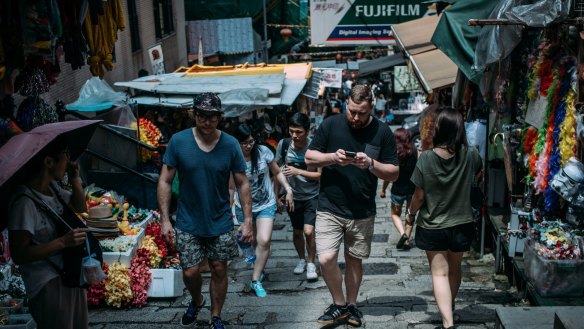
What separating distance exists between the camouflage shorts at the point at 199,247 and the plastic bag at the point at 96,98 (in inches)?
220

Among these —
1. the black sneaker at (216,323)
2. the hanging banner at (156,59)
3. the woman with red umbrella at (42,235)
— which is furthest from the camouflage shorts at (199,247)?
the hanging banner at (156,59)

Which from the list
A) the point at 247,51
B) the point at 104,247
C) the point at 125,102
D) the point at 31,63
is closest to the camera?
the point at 31,63

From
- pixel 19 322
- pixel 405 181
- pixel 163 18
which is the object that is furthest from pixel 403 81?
pixel 19 322

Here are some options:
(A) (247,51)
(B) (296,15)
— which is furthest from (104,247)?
(B) (296,15)

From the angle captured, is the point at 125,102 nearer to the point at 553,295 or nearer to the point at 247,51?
the point at 553,295

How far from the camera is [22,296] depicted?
20.2ft

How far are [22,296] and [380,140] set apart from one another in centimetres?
346

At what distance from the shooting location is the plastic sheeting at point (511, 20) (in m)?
6.44

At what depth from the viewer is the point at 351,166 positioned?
5832mm

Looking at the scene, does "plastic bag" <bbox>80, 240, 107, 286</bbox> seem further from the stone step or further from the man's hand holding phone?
the stone step

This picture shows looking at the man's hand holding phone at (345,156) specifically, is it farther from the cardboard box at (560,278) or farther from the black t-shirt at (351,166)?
the cardboard box at (560,278)

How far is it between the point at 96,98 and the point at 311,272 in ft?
18.1

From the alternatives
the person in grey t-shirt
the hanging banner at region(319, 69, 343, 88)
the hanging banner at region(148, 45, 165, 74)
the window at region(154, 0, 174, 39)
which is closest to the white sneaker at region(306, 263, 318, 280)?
the person in grey t-shirt

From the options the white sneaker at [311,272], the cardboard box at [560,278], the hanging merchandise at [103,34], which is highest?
the hanging merchandise at [103,34]
